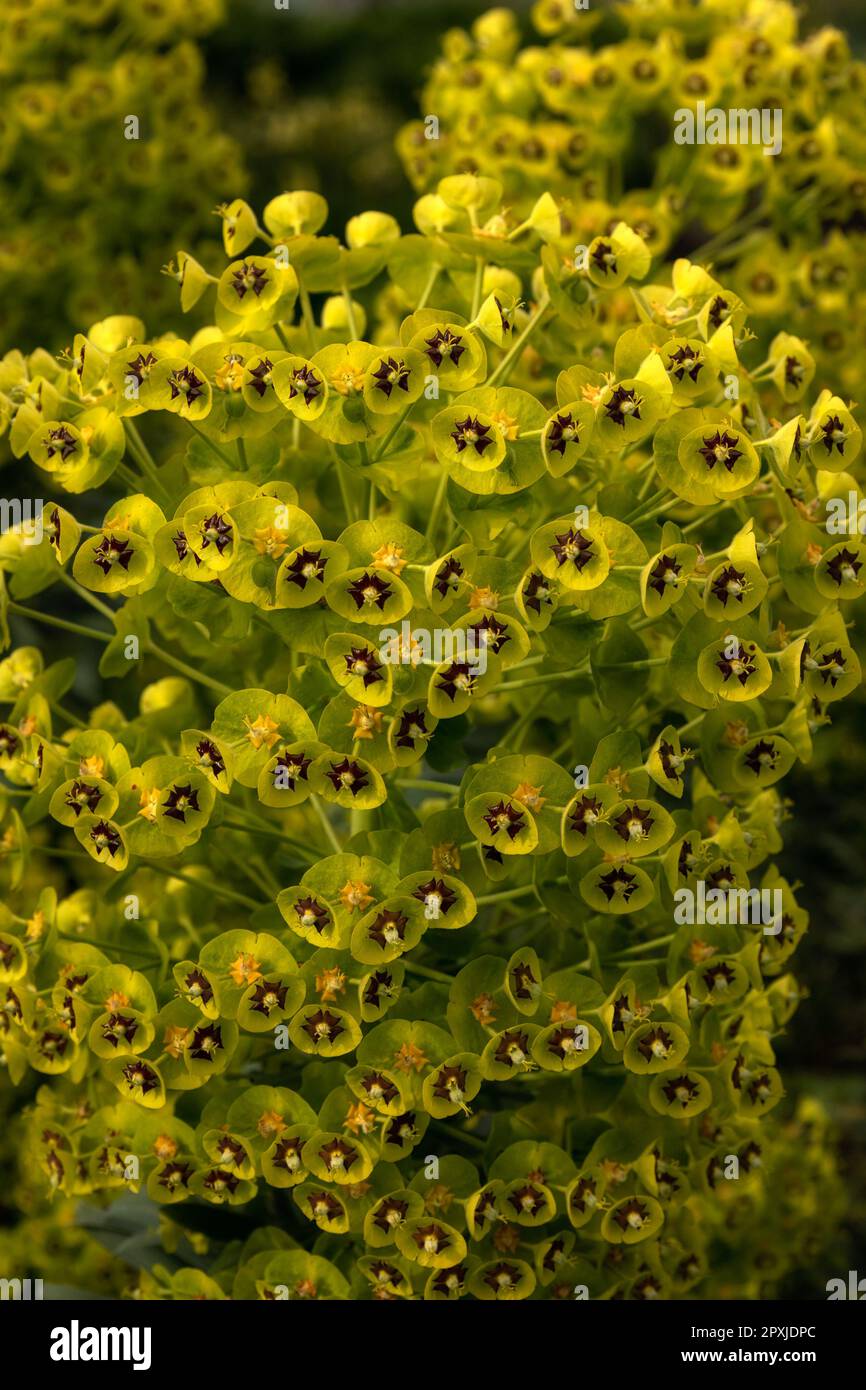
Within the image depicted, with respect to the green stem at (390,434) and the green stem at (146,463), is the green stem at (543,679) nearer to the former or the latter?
the green stem at (390,434)

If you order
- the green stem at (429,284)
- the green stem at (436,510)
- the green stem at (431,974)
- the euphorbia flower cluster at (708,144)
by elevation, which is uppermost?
the euphorbia flower cluster at (708,144)

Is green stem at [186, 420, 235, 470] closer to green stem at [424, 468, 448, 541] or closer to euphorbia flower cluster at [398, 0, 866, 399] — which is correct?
green stem at [424, 468, 448, 541]

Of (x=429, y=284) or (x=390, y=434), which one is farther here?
(x=429, y=284)

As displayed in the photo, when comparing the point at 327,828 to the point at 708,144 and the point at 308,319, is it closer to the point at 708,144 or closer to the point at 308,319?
the point at 308,319

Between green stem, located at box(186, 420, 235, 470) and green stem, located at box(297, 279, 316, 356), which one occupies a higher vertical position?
green stem, located at box(297, 279, 316, 356)

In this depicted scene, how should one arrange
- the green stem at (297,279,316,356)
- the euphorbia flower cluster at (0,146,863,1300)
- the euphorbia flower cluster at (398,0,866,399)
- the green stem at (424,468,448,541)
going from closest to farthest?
the euphorbia flower cluster at (0,146,863,1300)
the green stem at (424,468,448,541)
the green stem at (297,279,316,356)
the euphorbia flower cluster at (398,0,866,399)

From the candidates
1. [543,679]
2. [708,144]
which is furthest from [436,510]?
[708,144]

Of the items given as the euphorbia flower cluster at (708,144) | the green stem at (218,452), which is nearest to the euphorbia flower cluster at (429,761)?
the green stem at (218,452)

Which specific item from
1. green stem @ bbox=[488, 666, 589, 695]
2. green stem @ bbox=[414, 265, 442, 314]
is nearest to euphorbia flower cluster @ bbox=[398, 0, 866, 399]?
green stem @ bbox=[414, 265, 442, 314]
